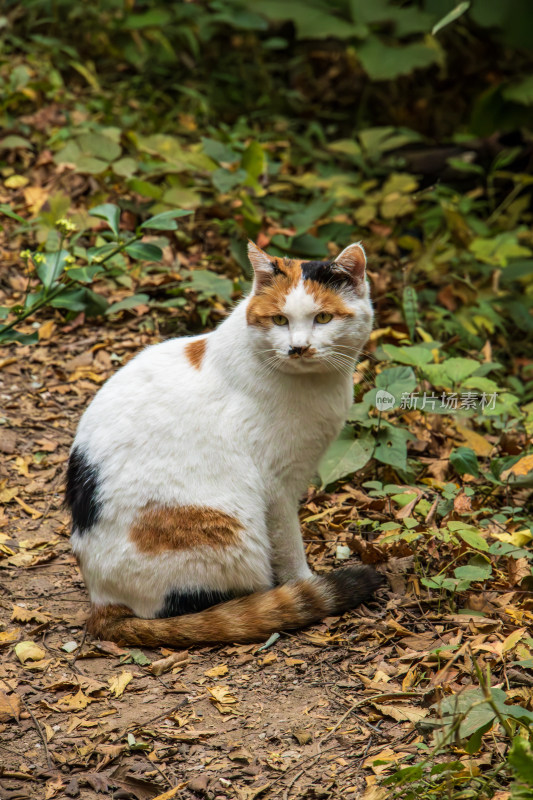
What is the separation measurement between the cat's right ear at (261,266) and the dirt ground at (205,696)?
4.29 feet

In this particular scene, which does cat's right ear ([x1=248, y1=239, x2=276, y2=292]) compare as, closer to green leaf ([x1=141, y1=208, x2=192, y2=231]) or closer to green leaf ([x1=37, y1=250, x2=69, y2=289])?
green leaf ([x1=141, y1=208, x2=192, y2=231])

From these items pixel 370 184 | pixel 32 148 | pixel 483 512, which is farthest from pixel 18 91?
pixel 483 512

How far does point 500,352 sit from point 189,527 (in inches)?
138

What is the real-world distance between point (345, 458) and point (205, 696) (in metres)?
1.42

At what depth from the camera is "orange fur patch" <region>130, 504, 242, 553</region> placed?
121 inches

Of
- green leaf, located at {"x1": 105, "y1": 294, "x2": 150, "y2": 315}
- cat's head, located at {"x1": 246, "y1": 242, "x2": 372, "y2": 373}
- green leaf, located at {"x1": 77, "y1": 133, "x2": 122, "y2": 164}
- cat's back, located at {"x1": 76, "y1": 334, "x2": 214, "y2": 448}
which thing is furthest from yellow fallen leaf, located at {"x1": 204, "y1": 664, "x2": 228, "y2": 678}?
green leaf, located at {"x1": 77, "y1": 133, "x2": 122, "y2": 164}

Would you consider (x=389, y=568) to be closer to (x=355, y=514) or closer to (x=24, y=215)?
(x=355, y=514)

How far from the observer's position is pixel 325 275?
10.2 feet

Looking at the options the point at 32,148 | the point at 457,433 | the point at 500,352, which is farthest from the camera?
the point at 32,148

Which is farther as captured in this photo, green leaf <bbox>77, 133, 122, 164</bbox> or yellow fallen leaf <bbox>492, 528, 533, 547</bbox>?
green leaf <bbox>77, 133, 122, 164</bbox>

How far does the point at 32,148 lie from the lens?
645 cm

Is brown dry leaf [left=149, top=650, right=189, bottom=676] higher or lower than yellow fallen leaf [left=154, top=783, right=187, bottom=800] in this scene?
lower

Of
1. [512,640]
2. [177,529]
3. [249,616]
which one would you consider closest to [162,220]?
[177,529]

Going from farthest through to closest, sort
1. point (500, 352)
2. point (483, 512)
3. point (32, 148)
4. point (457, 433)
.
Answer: point (32, 148) → point (500, 352) → point (457, 433) → point (483, 512)
